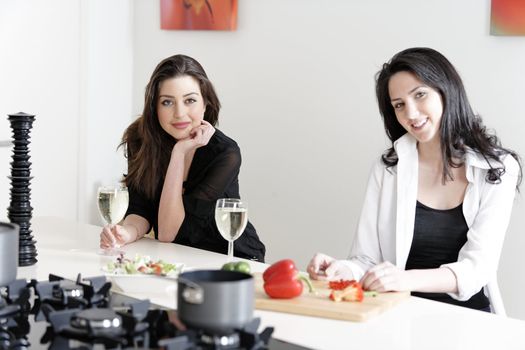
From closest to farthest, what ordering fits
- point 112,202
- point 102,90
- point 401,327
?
point 401,327 → point 112,202 → point 102,90

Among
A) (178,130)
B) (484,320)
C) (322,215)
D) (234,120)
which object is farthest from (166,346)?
(234,120)

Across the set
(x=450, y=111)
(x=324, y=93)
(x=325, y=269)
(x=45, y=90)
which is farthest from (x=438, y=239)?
(x=45, y=90)

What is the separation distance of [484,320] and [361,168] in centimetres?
223

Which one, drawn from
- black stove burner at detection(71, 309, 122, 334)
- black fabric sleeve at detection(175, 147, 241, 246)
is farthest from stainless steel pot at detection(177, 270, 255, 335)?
black fabric sleeve at detection(175, 147, 241, 246)

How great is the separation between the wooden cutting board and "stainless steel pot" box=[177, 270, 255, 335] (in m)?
0.56

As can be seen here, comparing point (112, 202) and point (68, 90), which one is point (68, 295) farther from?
point (68, 90)

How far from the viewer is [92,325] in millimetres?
1344

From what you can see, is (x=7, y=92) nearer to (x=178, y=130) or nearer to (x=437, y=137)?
(x=178, y=130)

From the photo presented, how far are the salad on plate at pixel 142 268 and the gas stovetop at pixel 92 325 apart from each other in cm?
34

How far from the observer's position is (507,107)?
11.6ft

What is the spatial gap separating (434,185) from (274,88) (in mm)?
1832

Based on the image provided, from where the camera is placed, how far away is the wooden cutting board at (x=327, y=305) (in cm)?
178

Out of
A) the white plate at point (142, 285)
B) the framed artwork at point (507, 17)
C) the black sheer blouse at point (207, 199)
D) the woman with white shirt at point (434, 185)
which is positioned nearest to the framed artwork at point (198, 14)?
the framed artwork at point (507, 17)

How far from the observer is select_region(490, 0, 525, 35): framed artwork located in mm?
3471
